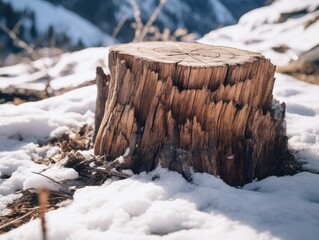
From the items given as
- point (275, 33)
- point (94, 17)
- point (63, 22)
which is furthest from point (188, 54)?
point (94, 17)

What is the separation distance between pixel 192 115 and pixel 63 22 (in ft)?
158

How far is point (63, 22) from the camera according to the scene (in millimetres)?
46500

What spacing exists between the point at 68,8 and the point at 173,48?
52565 millimetres

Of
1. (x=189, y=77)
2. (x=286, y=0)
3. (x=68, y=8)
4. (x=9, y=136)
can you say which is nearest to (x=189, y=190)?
(x=189, y=77)

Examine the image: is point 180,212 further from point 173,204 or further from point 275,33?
point 275,33

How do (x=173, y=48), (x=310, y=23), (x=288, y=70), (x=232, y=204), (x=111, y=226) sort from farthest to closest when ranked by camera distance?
(x=310, y=23) < (x=288, y=70) < (x=173, y=48) < (x=232, y=204) < (x=111, y=226)

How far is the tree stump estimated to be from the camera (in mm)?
2221

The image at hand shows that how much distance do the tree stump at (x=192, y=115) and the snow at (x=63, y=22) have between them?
44.0 meters

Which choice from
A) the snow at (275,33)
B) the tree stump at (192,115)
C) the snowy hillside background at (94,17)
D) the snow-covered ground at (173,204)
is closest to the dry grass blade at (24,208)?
the snow-covered ground at (173,204)

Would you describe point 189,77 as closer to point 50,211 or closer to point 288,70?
point 50,211

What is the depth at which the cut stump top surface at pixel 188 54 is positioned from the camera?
7.54ft

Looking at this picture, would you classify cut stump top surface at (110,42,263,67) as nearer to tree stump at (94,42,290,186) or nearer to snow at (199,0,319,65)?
tree stump at (94,42,290,186)

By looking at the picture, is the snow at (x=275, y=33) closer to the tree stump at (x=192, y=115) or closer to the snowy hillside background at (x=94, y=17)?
the tree stump at (x=192, y=115)

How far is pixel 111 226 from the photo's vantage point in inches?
67.1
